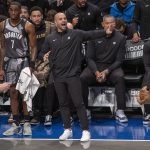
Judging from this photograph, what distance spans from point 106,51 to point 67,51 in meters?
1.55

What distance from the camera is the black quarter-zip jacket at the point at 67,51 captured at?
23.1 ft

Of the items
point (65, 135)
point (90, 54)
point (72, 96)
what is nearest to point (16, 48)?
point (72, 96)

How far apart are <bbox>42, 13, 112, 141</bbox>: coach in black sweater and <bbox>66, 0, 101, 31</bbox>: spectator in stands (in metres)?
2.22

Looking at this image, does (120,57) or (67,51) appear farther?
(120,57)

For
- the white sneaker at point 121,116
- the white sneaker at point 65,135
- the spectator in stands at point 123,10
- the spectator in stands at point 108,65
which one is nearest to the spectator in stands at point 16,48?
the white sneaker at point 65,135

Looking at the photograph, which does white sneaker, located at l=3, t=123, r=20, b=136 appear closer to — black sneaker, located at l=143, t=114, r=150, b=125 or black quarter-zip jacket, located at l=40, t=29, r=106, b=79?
black quarter-zip jacket, located at l=40, t=29, r=106, b=79

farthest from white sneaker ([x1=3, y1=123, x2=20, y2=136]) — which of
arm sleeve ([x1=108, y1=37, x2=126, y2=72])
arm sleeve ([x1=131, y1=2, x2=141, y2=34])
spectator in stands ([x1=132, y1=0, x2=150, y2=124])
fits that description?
arm sleeve ([x1=131, y1=2, x2=141, y2=34])

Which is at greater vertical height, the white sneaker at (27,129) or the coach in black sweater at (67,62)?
the coach in black sweater at (67,62)

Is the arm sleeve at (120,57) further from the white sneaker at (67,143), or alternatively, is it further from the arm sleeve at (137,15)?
the white sneaker at (67,143)

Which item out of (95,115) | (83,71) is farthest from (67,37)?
(95,115)

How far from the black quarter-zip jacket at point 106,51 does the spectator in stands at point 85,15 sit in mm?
976

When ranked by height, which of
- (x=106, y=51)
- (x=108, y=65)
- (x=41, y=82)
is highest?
(x=106, y=51)

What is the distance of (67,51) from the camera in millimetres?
7043

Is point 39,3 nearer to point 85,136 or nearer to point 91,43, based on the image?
point 91,43
